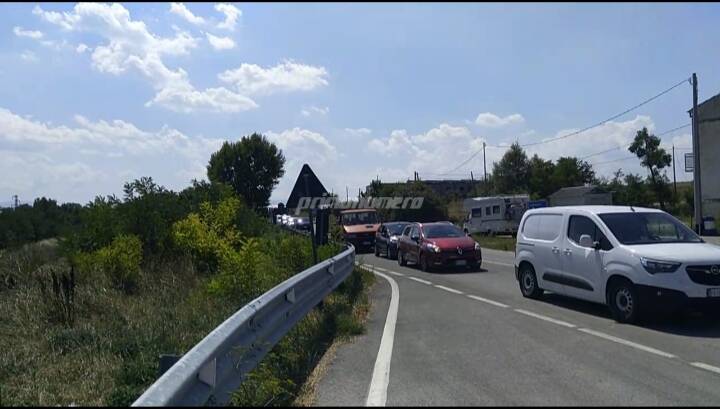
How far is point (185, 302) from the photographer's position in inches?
421

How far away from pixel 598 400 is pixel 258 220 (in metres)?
15.7

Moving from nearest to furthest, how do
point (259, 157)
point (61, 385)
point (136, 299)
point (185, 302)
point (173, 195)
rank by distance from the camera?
point (61, 385)
point (185, 302)
point (136, 299)
point (173, 195)
point (259, 157)

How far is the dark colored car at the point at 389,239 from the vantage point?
28.0 m

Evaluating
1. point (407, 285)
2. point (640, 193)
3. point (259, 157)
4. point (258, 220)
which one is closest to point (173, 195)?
point (258, 220)

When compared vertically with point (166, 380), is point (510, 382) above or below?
below

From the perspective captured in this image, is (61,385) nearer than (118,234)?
Yes

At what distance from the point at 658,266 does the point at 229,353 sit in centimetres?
685

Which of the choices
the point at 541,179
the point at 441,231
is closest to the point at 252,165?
the point at 441,231

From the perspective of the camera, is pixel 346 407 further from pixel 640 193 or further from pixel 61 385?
pixel 640 193

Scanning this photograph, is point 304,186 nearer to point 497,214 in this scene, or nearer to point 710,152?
point 497,214

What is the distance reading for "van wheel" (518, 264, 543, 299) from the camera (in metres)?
13.0

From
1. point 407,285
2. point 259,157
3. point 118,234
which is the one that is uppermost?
point 259,157

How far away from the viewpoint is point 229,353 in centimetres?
531

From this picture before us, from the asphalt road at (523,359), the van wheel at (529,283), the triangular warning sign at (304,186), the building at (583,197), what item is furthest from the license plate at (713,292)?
the building at (583,197)
